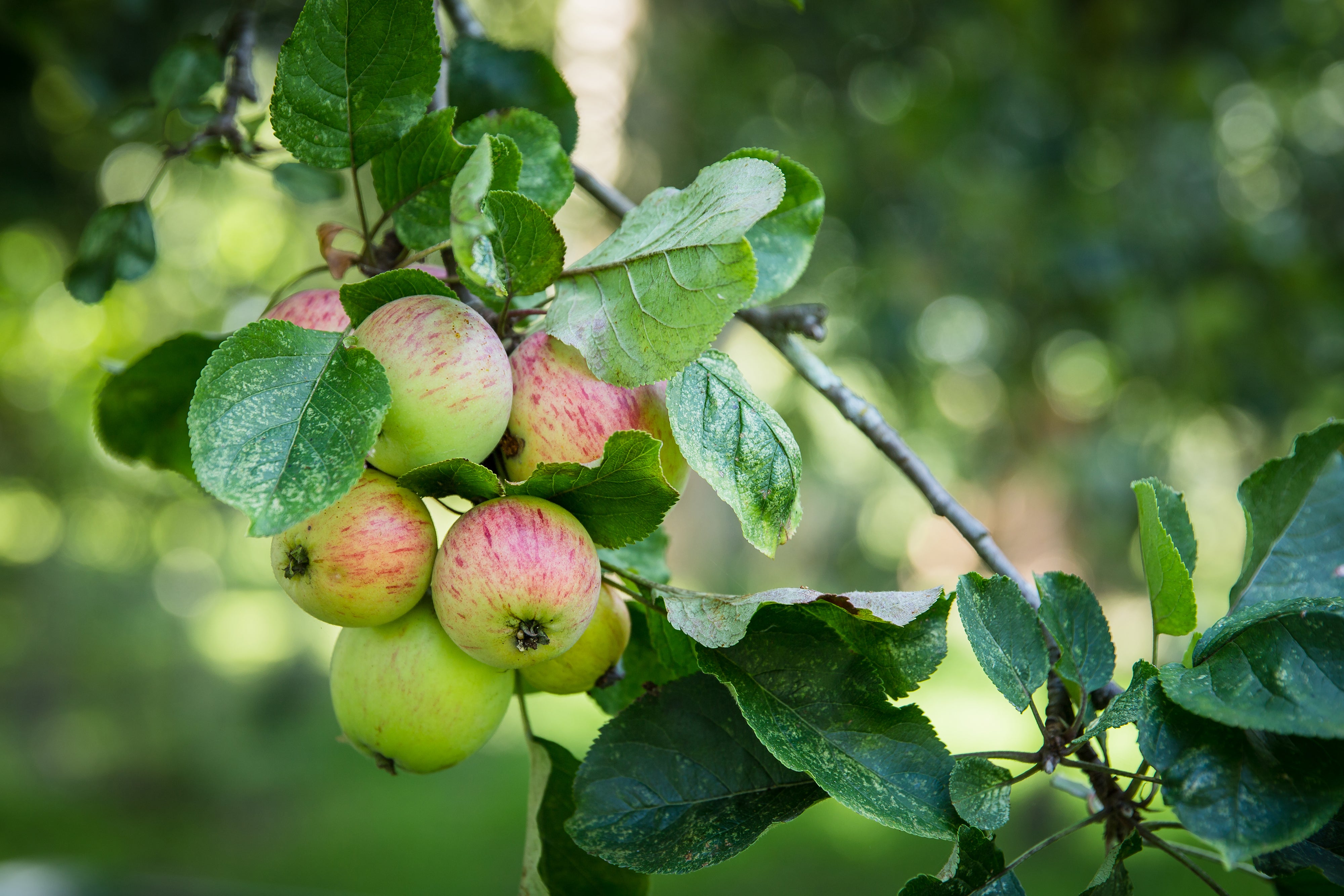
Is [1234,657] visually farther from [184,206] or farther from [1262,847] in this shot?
[184,206]

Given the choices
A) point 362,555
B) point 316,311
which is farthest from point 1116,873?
point 316,311

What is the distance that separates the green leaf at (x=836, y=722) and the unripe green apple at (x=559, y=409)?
12 cm

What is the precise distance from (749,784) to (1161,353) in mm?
2831

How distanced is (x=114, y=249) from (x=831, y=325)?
320 cm

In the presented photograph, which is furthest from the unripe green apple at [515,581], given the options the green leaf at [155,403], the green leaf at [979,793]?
the green leaf at [155,403]

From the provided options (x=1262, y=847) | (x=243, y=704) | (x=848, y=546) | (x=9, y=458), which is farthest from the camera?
(x=848, y=546)

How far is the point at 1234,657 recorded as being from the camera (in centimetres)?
49

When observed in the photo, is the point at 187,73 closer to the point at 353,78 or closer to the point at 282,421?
the point at 353,78

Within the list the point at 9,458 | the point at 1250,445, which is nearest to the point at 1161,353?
the point at 1250,445

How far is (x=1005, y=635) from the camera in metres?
0.55

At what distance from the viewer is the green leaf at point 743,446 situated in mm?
509

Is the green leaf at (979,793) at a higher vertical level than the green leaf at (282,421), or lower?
lower

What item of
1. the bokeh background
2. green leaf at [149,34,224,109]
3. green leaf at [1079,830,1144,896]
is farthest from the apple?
the bokeh background

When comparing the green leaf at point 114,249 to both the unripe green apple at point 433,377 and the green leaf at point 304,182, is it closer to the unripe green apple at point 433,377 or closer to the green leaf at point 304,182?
the green leaf at point 304,182
